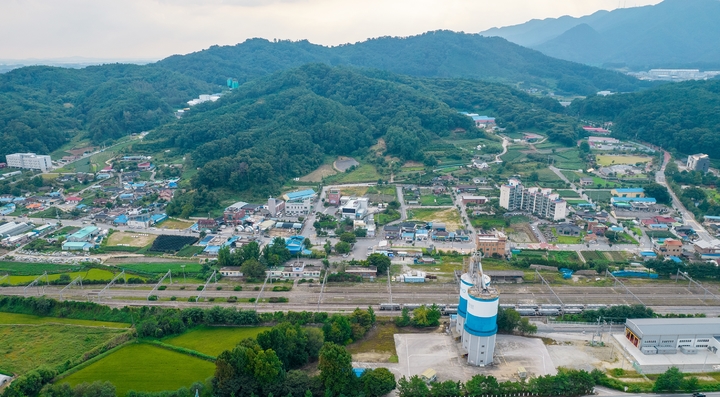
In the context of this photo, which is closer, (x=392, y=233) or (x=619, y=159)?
(x=392, y=233)

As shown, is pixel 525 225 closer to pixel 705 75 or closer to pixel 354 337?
pixel 354 337

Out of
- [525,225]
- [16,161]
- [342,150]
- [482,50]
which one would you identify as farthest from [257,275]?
[482,50]

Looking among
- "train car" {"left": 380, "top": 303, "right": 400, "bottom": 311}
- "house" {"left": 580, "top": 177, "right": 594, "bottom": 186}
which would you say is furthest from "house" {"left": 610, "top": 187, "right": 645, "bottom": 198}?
"train car" {"left": 380, "top": 303, "right": 400, "bottom": 311}

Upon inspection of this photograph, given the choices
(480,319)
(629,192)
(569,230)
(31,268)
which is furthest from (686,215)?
(31,268)

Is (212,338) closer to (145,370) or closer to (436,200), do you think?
(145,370)

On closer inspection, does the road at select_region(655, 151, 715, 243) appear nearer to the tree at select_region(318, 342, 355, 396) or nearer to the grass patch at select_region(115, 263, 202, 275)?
the tree at select_region(318, 342, 355, 396)

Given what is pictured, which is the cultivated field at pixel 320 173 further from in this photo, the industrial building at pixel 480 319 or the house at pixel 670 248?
the industrial building at pixel 480 319
